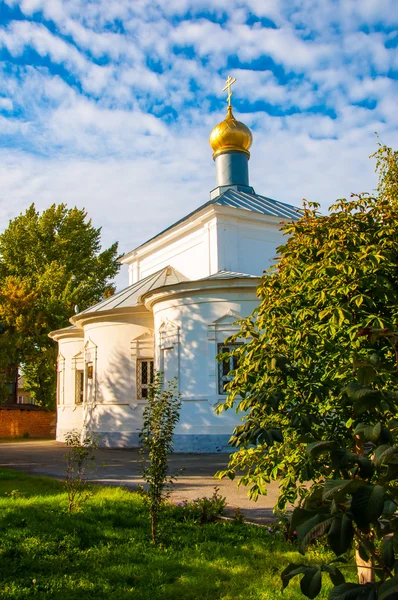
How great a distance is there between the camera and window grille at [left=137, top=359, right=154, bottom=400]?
15734 millimetres

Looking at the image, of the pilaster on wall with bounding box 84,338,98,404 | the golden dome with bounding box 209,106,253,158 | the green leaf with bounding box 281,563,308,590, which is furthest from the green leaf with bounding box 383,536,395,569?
the golden dome with bounding box 209,106,253,158

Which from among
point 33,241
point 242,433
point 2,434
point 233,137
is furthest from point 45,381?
point 242,433

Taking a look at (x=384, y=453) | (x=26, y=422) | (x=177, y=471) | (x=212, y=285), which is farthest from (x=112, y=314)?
(x=384, y=453)

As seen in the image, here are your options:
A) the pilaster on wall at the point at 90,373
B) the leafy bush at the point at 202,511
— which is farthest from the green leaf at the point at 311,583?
the pilaster on wall at the point at 90,373

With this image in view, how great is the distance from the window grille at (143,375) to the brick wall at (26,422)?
10.2m

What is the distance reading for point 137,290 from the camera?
17578 mm

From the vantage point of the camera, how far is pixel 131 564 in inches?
176

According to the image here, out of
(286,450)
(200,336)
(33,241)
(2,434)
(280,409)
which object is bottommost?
(2,434)

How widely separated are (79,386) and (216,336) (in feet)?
25.0

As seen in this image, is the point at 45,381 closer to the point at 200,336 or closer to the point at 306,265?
the point at 200,336

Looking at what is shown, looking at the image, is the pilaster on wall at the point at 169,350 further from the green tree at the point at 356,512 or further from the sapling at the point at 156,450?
the green tree at the point at 356,512

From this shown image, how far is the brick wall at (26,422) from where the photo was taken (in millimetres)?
23766

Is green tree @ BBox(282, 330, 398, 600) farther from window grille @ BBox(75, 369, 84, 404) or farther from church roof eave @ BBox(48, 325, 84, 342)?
church roof eave @ BBox(48, 325, 84, 342)

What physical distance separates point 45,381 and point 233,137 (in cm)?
1409
